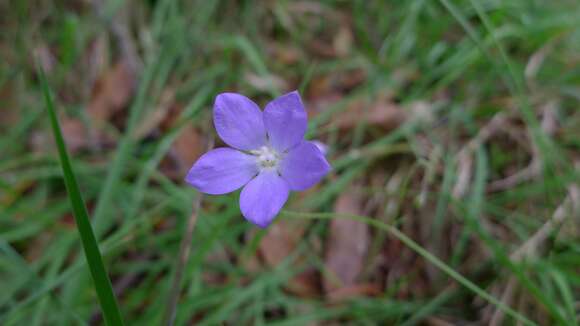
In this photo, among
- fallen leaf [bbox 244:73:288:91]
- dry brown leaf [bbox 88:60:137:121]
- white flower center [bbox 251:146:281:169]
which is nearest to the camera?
white flower center [bbox 251:146:281:169]

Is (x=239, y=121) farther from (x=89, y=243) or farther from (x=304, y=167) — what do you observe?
(x=89, y=243)

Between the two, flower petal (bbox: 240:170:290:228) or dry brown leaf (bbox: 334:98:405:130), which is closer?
flower petal (bbox: 240:170:290:228)

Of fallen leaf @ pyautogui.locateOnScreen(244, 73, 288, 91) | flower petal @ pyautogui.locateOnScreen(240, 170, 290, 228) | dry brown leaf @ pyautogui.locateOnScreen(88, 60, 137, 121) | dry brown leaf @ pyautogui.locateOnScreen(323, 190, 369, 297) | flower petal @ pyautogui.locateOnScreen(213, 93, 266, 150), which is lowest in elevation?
dry brown leaf @ pyautogui.locateOnScreen(323, 190, 369, 297)

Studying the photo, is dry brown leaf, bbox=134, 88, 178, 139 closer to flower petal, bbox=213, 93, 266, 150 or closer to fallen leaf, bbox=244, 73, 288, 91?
fallen leaf, bbox=244, 73, 288, 91

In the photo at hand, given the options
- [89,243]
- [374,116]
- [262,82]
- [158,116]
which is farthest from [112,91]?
[89,243]

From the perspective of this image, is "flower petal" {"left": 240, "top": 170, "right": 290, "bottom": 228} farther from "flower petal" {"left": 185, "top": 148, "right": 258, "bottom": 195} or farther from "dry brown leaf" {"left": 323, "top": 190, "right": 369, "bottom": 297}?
"dry brown leaf" {"left": 323, "top": 190, "right": 369, "bottom": 297}

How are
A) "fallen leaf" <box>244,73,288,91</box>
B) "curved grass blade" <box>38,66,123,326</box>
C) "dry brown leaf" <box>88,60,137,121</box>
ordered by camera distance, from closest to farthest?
1. "curved grass blade" <box>38,66,123,326</box>
2. "fallen leaf" <box>244,73,288,91</box>
3. "dry brown leaf" <box>88,60,137,121</box>

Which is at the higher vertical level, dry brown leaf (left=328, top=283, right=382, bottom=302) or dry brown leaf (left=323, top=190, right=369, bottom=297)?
dry brown leaf (left=323, top=190, right=369, bottom=297)

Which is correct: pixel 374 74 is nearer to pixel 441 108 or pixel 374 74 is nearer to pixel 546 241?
pixel 441 108

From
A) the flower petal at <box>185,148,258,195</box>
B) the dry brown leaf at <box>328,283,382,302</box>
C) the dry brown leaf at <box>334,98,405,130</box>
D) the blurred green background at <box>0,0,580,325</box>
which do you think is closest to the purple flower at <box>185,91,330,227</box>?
the flower petal at <box>185,148,258,195</box>
